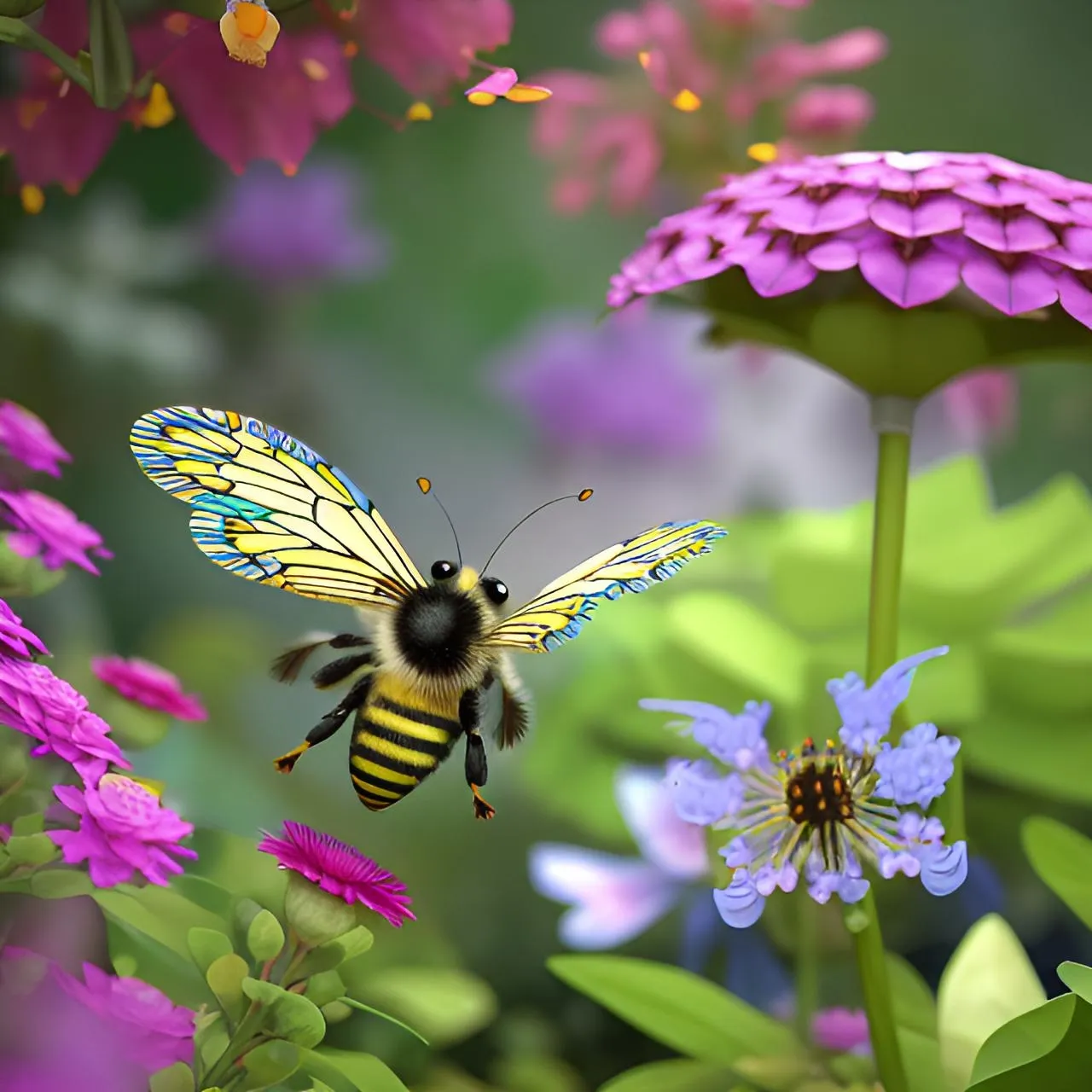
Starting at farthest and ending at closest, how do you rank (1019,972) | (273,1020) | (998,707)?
1. (998,707)
2. (1019,972)
3. (273,1020)

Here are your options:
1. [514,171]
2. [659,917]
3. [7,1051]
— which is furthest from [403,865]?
[514,171]

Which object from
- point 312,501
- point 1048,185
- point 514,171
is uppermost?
point 514,171

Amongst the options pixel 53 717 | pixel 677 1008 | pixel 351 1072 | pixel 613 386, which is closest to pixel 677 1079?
pixel 677 1008

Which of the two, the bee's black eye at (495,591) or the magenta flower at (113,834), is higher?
the bee's black eye at (495,591)

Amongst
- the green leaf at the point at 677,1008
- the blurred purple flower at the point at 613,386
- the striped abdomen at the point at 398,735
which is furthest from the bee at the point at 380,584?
the blurred purple flower at the point at 613,386

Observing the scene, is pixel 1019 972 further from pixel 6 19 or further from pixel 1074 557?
pixel 6 19

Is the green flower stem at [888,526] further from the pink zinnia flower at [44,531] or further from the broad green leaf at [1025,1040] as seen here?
the pink zinnia flower at [44,531]

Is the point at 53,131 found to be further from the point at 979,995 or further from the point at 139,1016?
the point at 979,995

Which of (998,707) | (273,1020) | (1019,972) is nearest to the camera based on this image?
(273,1020)
